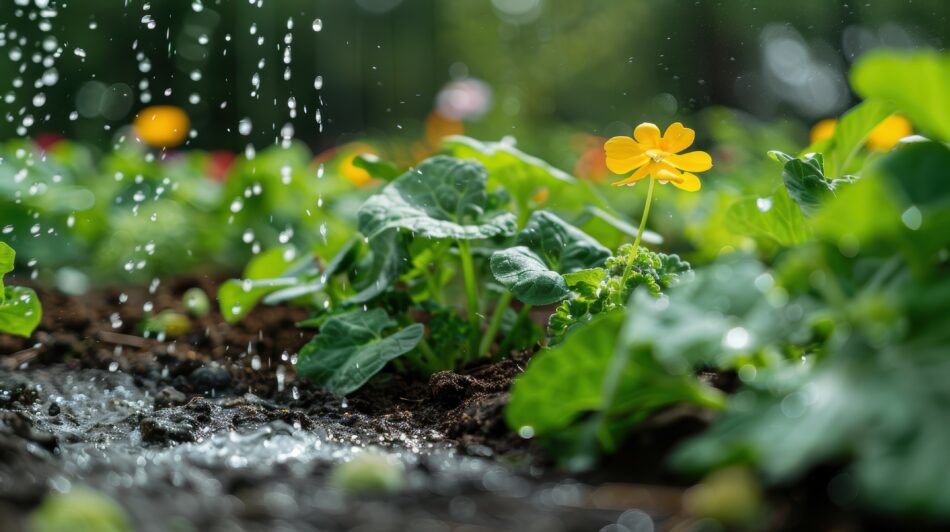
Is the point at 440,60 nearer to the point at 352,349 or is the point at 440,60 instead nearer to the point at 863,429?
the point at 352,349

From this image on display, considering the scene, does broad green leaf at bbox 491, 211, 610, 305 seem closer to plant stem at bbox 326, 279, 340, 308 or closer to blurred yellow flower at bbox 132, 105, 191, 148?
plant stem at bbox 326, 279, 340, 308

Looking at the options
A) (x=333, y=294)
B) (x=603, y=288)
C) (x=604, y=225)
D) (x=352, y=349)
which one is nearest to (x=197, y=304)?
(x=333, y=294)

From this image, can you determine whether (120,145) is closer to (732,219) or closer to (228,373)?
(228,373)

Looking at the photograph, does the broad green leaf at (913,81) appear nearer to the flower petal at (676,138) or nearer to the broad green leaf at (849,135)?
the flower petal at (676,138)

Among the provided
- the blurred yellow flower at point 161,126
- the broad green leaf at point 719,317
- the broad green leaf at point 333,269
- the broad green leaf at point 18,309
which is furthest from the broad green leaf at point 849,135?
the blurred yellow flower at point 161,126

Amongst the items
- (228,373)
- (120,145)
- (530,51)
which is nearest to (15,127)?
(120,145)

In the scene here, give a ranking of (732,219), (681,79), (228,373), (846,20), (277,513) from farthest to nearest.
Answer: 1. (681,79)
2. (846,20)
3. (228,373)
4. (732,219)
5. (277,513)
